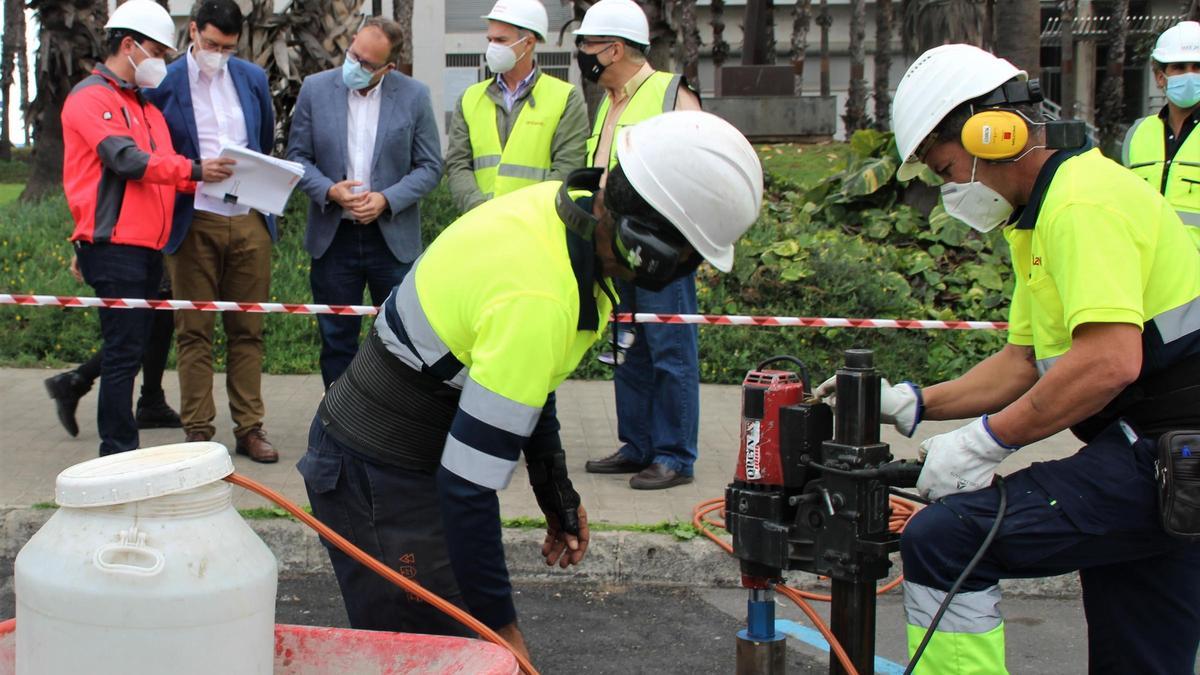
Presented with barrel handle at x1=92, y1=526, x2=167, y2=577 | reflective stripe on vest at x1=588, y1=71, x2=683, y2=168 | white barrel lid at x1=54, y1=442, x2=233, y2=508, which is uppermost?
reflective stripe on vest at x1=588, y1=71, x2=683, y2=168

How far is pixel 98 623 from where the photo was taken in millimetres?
2311

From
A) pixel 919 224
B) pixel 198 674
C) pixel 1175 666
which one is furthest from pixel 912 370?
pixel 198 674

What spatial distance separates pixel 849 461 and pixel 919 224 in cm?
800

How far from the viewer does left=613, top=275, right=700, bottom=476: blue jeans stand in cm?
601

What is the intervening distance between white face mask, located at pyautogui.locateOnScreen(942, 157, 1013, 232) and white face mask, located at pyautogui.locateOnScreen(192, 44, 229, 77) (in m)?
4.12

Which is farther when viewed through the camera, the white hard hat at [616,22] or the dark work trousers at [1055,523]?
the white hard hat at [616,22]

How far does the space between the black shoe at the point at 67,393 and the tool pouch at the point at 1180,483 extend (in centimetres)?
546

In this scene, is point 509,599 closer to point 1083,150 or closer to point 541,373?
point 541,373

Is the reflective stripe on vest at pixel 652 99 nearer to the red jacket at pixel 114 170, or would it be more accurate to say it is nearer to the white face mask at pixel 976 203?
the red jacket at pixel 114 170

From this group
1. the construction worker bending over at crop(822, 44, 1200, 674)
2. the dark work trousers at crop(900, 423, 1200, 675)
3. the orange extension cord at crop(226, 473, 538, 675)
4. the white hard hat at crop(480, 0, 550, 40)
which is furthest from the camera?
the white hard hat at crop(480, 0, 550, 40)

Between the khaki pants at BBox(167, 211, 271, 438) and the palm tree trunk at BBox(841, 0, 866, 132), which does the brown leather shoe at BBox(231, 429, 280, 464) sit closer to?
the khaki pants at BBox(167, 211, 271, 438)

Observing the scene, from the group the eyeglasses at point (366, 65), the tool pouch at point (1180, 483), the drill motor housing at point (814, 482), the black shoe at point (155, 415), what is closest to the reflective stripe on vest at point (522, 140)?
the eyeglasses at point (366, 65)

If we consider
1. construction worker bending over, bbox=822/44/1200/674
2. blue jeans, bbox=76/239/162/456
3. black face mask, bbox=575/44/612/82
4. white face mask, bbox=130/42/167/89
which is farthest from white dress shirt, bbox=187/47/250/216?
construction worker bending over, bbox=822/44/1200/674

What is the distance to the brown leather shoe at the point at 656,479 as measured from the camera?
6066mm
